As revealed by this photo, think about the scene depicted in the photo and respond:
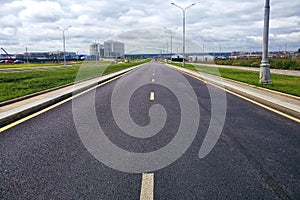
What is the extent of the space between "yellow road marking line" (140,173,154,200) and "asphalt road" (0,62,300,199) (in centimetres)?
4

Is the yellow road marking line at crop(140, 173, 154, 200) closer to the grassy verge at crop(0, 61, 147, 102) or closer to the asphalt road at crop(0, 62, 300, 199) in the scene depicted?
the asphalt road at crop(0, 62, 300, 199)

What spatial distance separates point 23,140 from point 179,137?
3202 millimetres

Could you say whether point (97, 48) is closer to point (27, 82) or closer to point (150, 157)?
point (27, 82)

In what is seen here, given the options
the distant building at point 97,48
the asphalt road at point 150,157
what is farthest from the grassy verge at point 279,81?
the distant building at point 97,48

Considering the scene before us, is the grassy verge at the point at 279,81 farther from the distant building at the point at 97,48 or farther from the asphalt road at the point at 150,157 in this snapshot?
the distant building at the point at 97,48

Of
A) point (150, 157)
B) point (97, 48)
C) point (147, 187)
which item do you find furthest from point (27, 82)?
point (97, 48)

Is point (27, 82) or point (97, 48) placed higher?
point (97, 48)

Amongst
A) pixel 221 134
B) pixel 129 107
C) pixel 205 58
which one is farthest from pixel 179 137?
pixel 205 58

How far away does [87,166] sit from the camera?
4.60 m

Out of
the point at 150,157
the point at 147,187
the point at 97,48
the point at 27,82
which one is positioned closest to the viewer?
the point at 147,187

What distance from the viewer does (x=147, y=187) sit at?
3.83 meters

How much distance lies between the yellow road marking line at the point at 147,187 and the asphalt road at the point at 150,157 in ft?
0.12

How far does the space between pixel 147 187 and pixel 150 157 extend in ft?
3.94

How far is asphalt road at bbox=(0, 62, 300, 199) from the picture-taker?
3766mm
